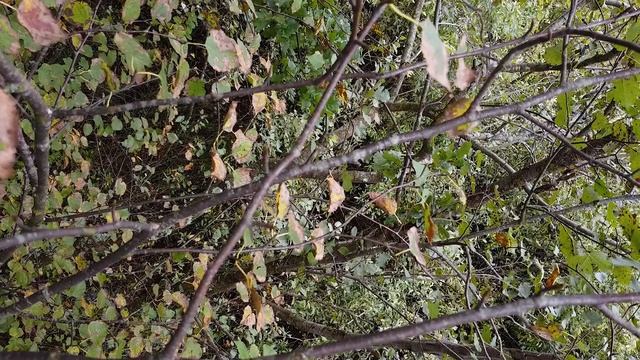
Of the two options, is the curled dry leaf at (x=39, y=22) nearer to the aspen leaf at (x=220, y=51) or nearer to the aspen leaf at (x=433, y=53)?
the aspen leaf at (x=220, y=51)

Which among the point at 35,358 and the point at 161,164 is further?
the point at 161,164

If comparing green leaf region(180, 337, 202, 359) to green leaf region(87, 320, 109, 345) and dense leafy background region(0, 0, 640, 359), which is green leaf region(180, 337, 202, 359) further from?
green leaf region(87, 320, 109, 345)

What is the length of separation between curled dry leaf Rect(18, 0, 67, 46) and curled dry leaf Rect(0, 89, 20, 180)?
0.24 meters

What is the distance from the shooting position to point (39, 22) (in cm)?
66

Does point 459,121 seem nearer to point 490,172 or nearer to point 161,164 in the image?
point 161,164

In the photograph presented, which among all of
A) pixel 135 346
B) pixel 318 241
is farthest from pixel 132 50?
pixel 135 346

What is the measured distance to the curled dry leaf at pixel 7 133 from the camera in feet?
1.47

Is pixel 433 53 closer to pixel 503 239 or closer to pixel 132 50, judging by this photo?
pixel 132 50

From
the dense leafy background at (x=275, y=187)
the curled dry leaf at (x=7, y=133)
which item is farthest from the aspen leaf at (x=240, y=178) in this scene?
the curled dry leaf at (x=7, y=133)

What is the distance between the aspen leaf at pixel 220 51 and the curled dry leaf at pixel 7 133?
1.47 feet

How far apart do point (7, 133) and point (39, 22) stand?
28cm

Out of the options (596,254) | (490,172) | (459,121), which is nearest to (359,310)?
(490,172)

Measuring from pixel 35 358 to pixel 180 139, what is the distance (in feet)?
6.90

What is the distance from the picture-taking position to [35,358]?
0.45 m
